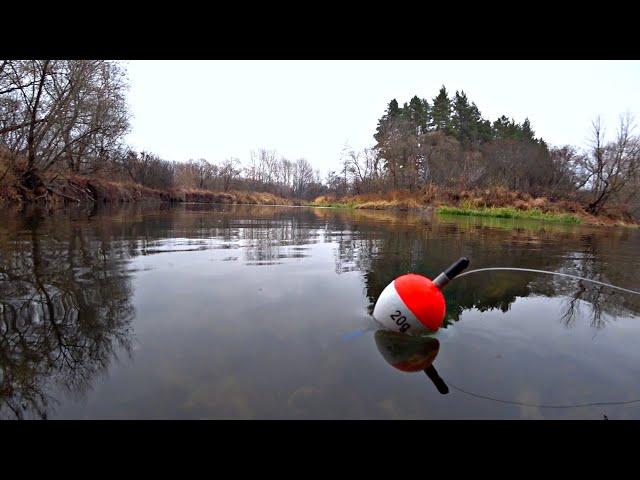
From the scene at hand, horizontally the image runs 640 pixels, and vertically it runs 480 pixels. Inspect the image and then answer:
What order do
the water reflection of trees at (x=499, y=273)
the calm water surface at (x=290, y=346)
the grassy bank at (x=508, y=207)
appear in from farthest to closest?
the grassy bank at (x=508, y=207)
the water reflection of trees at (x=499, y=273)
the calm water surface at (x=290, y=346)

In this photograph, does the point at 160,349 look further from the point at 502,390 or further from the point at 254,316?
the point at 502,390

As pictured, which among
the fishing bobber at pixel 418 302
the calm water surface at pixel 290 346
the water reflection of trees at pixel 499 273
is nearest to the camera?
the calm water surface at pixel 290 346

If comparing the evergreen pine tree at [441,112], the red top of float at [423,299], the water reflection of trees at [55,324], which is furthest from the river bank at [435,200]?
the evergreen pine tree at [441,112]

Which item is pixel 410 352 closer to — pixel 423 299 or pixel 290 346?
pixel 423 299

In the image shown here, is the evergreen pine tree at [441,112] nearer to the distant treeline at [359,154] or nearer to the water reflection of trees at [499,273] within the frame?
the distant treeline at [359,154]

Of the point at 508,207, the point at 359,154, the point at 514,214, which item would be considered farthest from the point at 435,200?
the point at 359,154
